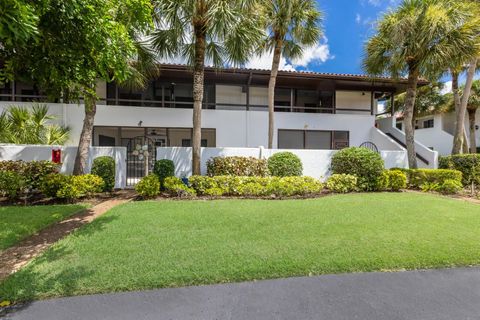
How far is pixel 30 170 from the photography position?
8641 mm

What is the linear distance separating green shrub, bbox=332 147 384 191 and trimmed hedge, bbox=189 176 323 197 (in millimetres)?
2158

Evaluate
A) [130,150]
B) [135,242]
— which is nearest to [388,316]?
[135,242]

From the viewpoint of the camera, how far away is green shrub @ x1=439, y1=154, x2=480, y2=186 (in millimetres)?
11766

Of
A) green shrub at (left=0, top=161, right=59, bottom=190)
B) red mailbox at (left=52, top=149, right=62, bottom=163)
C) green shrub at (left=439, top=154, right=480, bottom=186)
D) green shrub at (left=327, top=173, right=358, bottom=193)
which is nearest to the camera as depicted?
green shrub at (left=0, top=161, right=59, bottom=190)

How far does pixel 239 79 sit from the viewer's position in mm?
15961

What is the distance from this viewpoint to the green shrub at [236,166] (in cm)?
1073

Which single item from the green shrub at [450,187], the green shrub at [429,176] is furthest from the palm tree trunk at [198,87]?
the green shrub at [450,187]

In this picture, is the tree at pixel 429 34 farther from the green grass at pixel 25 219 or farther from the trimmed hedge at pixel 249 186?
the green grass at pixel 25 219

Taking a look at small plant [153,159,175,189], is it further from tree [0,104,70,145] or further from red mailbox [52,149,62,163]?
tree [0,104,70,145]

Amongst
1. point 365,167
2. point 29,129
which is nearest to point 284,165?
point 365,167

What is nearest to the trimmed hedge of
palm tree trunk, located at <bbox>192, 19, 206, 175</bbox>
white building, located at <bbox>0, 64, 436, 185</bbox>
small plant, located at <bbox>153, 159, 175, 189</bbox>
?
palm tree trunk, located at <bbox>192, 19, 206, 175</bbox>

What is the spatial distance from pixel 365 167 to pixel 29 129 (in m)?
13.6

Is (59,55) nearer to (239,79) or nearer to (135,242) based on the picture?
(135,242)

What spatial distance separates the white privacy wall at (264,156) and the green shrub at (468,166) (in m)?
2.04
